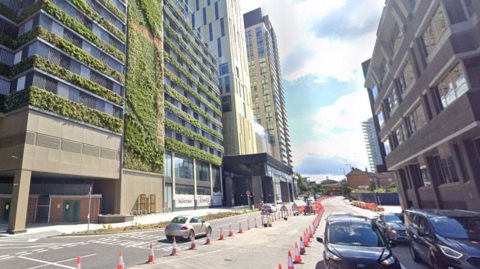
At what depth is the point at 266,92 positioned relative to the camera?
123 meters

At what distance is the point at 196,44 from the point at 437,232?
2371 inches

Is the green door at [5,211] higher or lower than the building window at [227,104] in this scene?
lower

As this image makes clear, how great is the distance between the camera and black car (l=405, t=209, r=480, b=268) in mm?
6582

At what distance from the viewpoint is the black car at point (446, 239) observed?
6.58m

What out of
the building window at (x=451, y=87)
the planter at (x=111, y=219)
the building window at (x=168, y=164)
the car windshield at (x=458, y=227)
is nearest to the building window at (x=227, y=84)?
the building window at (x=168, y=164)

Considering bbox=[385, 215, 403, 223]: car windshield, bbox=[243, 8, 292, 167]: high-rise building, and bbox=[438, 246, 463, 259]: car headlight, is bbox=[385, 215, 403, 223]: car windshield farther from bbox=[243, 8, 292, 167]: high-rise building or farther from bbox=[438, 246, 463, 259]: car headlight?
bbox=[243, 8, 292, 167]: high-rise building

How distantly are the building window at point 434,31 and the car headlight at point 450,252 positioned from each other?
54.3 feet

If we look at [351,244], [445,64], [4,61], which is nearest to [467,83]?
[445,64]

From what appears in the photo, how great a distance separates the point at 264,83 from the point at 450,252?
4786 inches

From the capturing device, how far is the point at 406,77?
26.3m

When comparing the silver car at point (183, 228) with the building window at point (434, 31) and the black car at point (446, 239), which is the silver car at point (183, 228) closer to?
the black car at point (446, 239)

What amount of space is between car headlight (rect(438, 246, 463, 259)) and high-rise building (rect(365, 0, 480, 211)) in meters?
11.0

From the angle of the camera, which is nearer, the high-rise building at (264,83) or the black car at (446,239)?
the black car at (446,239)

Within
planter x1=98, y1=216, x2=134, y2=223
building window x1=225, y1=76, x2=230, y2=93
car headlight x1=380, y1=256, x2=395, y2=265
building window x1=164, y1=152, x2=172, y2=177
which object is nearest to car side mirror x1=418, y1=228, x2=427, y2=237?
car headlight x1=380, y1=256, x2=395, y2=265
